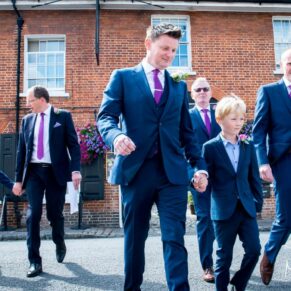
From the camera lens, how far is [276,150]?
3697 millimetres

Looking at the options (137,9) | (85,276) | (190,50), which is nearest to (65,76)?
(137,9)

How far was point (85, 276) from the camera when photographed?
13.5ft

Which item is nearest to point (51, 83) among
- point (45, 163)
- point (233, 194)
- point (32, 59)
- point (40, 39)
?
point (32, 59)

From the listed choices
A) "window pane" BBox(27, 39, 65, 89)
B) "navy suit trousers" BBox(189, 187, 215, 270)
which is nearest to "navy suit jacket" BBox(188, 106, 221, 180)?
"navy suit trousers" BBox(189, 187, 215, 270)

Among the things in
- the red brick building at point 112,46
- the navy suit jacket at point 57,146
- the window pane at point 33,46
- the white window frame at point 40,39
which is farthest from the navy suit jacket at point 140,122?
the window pane at point 33,46

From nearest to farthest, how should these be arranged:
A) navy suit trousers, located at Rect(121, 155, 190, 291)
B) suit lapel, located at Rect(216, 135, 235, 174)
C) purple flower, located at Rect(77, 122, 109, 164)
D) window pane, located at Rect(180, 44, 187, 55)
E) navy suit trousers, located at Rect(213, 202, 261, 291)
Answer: navy suit trousers, located at Rect(121, 155, 190, 291) < navy suit trousers, located at Rect(213, 202, 261, 291) < suit lapel, located at Rect(216, 135, 235, 174) < purple flower, located at Rect(77, 122, 109, 164) < window pane, located at Rect(180, 44, 187, 55)

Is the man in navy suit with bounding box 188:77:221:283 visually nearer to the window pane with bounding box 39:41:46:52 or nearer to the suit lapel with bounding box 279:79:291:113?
the suit lapel with bounding box 279:79:291:113

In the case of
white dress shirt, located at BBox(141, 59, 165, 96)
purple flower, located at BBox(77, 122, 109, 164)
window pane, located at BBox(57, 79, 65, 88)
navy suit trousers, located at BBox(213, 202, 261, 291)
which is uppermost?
window pane, located at BBox(57, 79, 65, 88)

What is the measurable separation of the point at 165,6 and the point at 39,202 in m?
9.14

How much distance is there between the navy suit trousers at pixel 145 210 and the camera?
262 cm

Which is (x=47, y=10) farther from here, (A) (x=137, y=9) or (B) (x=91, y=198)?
(B) (x=91, y=198)

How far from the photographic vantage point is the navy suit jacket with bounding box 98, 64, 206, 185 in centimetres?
264

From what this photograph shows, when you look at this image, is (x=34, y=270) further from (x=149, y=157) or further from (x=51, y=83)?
(x=51, y=83)

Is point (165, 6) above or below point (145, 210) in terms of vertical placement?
above
